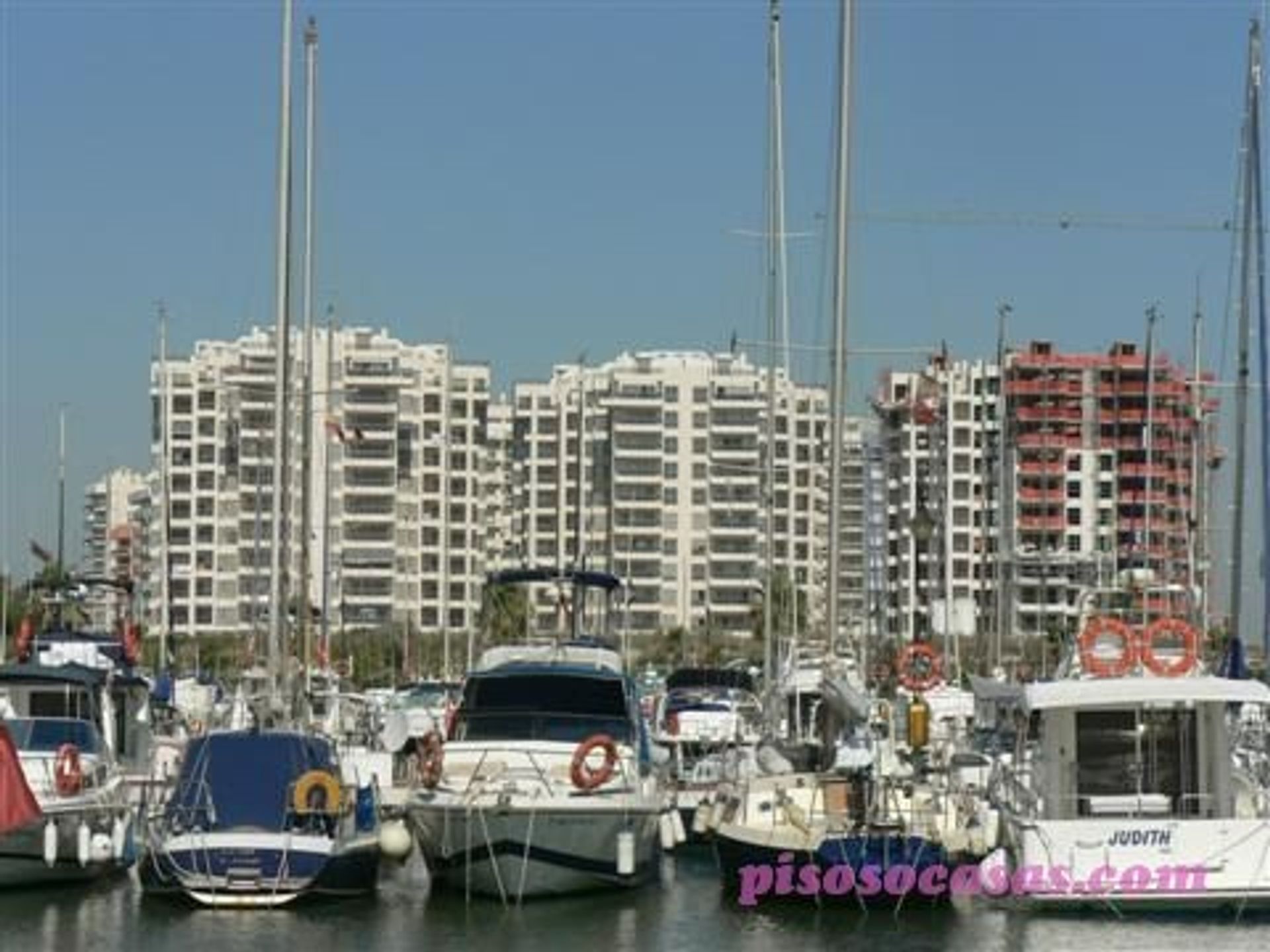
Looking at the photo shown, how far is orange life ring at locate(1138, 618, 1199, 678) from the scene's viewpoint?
107 ft

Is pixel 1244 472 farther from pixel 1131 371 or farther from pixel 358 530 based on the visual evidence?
pixel 358 530

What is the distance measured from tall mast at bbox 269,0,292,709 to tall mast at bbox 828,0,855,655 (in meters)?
8.38

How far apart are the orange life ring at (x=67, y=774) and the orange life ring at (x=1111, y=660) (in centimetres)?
1371

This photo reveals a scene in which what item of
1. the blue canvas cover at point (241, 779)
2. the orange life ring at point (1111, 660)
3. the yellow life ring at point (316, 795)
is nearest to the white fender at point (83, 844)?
the blue canvas cover at point (241, 779)

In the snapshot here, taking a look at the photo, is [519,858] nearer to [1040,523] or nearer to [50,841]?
[50,841]

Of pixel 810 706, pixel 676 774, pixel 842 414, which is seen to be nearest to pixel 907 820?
pixel 842 414

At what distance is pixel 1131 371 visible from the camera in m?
138

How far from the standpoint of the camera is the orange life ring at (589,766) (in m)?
32.6

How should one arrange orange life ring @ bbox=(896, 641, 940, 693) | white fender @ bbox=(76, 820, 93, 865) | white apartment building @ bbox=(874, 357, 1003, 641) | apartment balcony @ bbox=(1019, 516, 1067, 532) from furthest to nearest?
1. apartment balcony @ bbox=(1019, 516, 1067, 532)
2. white apartment building @ bbox=(874, 357, 1003, 641)
3. orange life ring @ bbox=(896, 641, 940, 693)
4. white fender @ bbox=(76, 820, 93, 865)

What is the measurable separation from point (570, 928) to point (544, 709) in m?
4.92

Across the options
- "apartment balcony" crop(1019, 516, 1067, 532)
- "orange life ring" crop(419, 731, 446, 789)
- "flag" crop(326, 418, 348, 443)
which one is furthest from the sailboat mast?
"apartment balcony" crop(1019, 516, 1067, 532)

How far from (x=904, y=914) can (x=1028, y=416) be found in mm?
104322

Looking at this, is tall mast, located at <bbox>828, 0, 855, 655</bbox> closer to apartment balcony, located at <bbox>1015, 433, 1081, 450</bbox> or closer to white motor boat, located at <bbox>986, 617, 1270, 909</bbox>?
white motor boat, located at <bbox>986, 617, 1270, 909</bbox>

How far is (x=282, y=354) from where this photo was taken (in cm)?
3894
